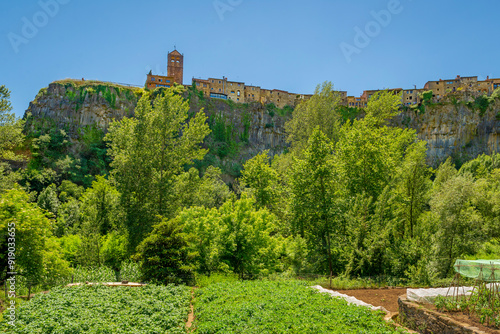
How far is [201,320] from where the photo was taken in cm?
1010

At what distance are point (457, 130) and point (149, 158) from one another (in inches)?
2887

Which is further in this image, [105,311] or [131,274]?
[131,274]

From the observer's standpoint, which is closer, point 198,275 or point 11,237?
point 11,237

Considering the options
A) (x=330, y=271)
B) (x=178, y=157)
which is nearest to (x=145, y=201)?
(x=178, y=157)

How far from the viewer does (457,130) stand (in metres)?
73.4

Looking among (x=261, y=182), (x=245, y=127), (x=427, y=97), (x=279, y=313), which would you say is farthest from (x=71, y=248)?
(x=427, y=97)

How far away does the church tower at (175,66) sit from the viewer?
8562 cm

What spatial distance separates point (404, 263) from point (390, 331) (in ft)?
37.0

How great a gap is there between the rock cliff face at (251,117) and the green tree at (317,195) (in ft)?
173

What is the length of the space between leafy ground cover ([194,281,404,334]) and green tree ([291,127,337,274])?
7.36 m

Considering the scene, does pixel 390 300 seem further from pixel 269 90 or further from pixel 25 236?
pixel 269 90

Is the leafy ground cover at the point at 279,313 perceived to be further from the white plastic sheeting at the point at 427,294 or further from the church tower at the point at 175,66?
the church tower at the point at 175,66

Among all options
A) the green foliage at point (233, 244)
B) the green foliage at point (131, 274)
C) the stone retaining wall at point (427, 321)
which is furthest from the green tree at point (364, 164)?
the green foliage at point (131, 274)

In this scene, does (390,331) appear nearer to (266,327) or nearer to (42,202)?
(266,327)
